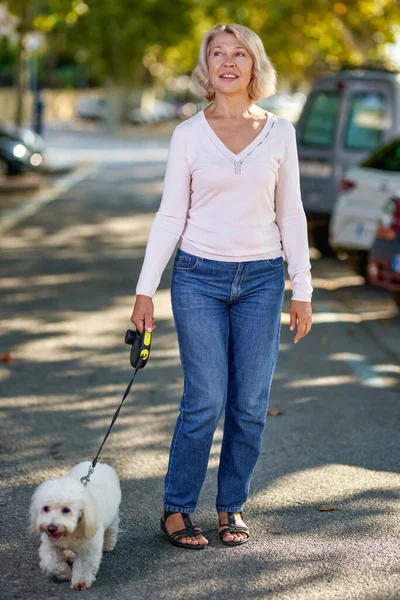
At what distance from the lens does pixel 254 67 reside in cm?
429

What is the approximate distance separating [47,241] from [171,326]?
18.9 feet

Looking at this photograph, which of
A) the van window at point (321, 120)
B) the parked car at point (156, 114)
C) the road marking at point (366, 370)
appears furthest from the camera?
the parked car at point (156, 114)

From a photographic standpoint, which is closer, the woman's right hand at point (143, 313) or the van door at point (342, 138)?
the woman's right hand at point (143, 313)

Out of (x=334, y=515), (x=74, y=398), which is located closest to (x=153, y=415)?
(x=74, y=398)

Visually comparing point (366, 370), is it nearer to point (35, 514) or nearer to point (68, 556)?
point (68, 556)

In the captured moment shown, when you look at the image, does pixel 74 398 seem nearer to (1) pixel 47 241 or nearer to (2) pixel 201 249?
(2) pixel 201 249

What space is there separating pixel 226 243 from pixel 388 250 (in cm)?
566

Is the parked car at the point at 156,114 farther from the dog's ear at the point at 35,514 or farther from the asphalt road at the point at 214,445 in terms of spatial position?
the dog's ear at the point at 35,514

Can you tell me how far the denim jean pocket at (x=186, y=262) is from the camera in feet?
14.0

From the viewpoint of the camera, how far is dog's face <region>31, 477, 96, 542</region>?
12.3 ft

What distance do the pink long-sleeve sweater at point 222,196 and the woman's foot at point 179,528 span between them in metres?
0.91

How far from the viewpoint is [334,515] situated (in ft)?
16.0

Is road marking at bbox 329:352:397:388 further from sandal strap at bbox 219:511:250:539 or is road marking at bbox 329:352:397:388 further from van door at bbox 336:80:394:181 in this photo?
van door at bbox 336:80:394:181

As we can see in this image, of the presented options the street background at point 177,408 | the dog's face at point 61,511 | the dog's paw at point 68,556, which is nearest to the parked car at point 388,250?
the street background at point 177,408
